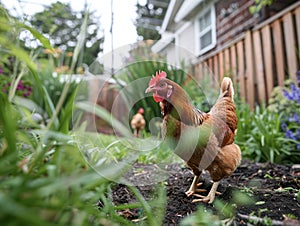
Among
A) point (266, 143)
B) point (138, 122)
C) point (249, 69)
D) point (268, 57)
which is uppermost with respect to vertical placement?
point (268, 57)

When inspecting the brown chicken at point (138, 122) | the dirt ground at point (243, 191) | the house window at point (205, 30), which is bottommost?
the dirt ground at point (243, 191)

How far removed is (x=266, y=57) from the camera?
417cm

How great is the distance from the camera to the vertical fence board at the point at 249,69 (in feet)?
13.8

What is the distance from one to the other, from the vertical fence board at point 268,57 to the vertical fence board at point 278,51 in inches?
3.6

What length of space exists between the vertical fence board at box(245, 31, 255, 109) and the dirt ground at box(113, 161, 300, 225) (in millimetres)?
2354

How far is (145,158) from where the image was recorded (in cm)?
241

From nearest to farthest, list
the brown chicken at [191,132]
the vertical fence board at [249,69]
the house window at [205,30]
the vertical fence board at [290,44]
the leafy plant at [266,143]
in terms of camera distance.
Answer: the brown chicken at [191,132], the leafy plant at [266,143], the vertical fence board at [290,44], the vertical fence board at [249,69], the house window at [205,30]

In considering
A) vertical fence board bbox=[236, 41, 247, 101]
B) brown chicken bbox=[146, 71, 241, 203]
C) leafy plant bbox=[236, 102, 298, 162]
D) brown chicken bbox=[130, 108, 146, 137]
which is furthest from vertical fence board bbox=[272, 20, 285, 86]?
brown chicken bbox=[146, 71, 241, 203]

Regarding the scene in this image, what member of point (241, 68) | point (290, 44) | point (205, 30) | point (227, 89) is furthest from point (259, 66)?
point (205, 30)

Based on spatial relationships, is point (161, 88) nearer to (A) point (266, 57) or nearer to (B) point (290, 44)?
(B) point (290, 44)

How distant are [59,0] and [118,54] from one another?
44.1 inches

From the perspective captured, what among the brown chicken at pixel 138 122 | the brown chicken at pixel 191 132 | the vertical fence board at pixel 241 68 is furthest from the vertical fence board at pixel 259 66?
the brown chicken at pixel 191 132

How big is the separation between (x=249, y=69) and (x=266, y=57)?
0.34m

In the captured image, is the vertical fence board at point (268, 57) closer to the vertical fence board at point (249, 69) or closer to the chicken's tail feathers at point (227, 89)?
the vertical fence board at point (249, 69)
